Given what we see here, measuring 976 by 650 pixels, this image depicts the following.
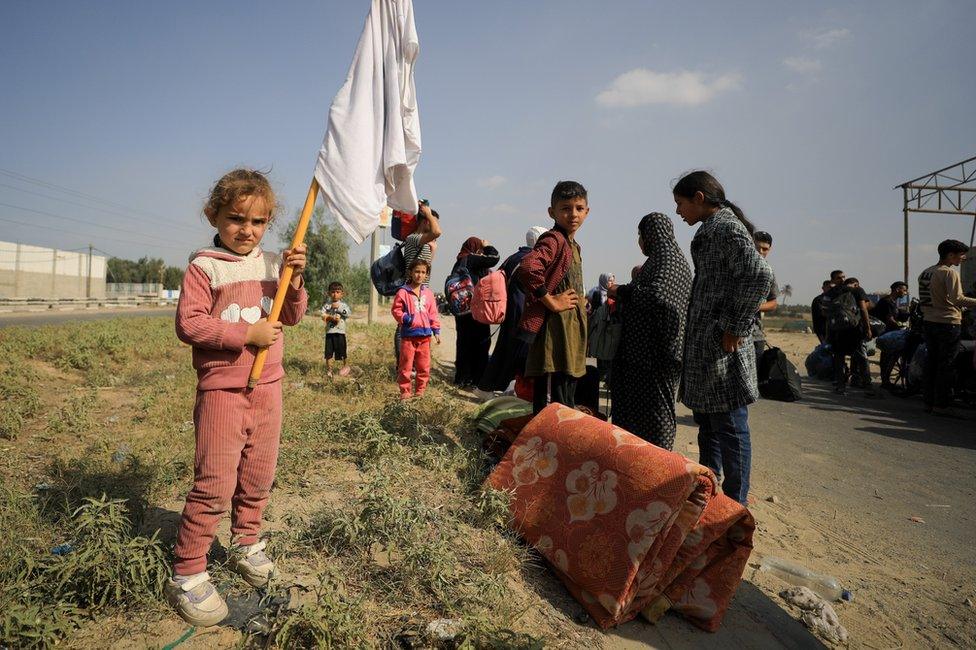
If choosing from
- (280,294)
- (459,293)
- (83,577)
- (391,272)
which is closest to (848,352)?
(459,293)

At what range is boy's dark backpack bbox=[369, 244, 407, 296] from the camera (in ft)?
17.4

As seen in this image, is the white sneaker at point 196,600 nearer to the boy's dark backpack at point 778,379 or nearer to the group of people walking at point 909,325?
the boy's dark backpack at point 778,379

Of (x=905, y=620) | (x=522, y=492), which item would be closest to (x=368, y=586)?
(x=522, y=492)

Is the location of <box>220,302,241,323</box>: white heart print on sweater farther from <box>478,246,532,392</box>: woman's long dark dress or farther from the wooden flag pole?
<box>478,246,532,392</box>: woman's long dark dress

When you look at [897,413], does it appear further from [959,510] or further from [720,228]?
[720,228]

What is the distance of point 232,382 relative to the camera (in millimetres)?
2076

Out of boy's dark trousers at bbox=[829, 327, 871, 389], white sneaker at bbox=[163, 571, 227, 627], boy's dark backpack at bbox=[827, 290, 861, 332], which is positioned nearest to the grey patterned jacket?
white sneaker at bbox=[163, 571, 227, 627]

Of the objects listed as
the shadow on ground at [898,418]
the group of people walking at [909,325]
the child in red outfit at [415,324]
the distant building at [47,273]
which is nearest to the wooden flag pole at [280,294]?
the child in red outfit at [415,324]

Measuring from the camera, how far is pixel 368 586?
2.13 m

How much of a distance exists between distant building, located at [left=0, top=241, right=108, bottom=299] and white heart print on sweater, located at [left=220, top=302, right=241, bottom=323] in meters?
54.2

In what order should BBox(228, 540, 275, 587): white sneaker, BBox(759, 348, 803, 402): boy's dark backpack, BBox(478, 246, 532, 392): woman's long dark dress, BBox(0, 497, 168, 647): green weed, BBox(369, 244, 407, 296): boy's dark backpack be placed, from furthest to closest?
1. BBox(369, 244, 407, 296): boy's dark backpack
2. BBox(759, 348, 803, 402): boy's dark backpack
3. BBox(478, 246, 532, 392): woman's long dark dress
4. BBox(228, 540, 275, 587): white sneaker
5. BBox(0, 497, 168, 647): green weed

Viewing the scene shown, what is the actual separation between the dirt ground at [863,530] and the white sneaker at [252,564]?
1435mm

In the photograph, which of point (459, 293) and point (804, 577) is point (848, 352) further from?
point (804, 577)

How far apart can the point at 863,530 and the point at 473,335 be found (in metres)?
4.35
